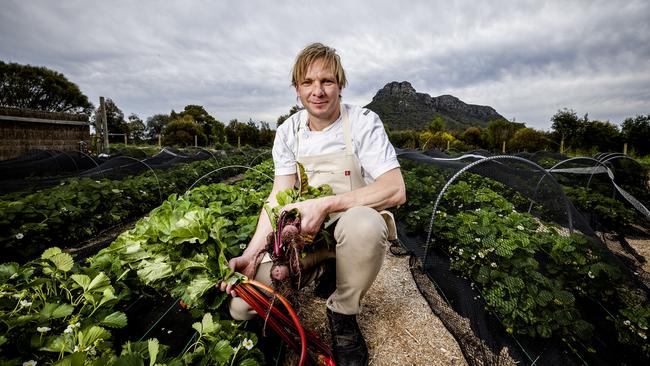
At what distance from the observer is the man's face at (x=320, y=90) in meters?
1.77

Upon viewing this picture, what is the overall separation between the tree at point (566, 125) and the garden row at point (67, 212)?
28.9 metres

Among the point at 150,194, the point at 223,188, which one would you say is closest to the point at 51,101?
the point at 150,194

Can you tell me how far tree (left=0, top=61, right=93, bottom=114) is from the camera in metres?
27.7

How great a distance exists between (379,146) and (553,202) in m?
1.78

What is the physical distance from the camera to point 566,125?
2366cm

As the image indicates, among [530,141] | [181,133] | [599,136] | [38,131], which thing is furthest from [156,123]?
[599,136]

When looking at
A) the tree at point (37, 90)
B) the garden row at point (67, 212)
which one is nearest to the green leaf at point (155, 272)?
the garden row at point (67, 212)

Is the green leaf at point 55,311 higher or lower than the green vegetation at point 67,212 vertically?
higher

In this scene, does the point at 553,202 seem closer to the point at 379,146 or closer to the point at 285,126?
the point at 379,146

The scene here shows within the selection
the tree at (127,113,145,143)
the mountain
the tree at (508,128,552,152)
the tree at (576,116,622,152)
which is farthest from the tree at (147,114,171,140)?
the tree at (576,116,622,152)

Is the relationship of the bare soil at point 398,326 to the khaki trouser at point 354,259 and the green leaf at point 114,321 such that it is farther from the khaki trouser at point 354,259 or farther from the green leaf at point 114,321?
the green leaf at point 114,321

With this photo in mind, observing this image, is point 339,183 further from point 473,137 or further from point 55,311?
point 473,137

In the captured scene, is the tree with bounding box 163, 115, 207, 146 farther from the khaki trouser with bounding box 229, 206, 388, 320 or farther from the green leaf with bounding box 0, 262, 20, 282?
the khaki trouser with bounding box 229, 206, 388, 320

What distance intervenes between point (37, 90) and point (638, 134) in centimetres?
5395
